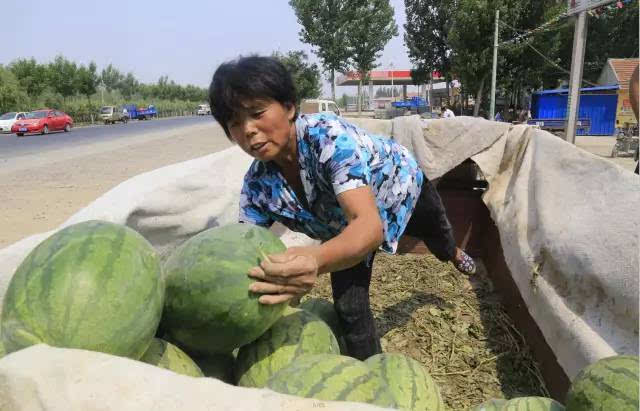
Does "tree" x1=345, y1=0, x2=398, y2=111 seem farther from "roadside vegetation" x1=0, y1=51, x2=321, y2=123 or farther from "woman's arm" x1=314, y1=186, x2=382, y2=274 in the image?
"woman's arm" x1=314, y1=186, x2=382, y2=274

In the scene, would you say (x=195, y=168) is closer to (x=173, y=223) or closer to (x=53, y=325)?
(x=173, y=223)

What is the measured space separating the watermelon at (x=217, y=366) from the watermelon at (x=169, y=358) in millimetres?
131

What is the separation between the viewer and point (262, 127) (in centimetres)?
195

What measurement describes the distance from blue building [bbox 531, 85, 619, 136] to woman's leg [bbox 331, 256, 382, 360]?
86.6 ft

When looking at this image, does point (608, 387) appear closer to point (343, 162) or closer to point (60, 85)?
point (343, 162)

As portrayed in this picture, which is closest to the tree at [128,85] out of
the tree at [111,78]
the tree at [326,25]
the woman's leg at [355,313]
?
the tree at [111,78]

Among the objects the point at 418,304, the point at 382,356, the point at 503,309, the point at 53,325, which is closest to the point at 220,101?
the point at 53,325

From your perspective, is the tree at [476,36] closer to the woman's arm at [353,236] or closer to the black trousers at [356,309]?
the black trousers at [356,309]

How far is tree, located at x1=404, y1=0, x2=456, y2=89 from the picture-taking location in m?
32.7

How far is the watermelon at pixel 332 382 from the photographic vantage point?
1374 mm

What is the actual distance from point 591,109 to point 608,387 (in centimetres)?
2906

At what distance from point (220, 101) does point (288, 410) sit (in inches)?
49.3

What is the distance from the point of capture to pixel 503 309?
3.95 meters

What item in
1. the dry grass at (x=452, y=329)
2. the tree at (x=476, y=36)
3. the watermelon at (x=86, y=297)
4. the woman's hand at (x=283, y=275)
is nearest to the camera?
the watermelon at (x=86, y=297)
